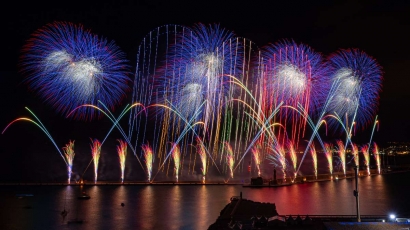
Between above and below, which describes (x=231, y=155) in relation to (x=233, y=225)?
above

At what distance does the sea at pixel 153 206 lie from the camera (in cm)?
2638

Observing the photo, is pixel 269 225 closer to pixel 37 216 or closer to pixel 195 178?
pixel 37 216

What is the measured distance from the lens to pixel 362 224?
15.5 m

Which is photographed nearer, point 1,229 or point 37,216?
point 1,229

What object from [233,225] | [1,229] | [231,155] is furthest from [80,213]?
[231,155]

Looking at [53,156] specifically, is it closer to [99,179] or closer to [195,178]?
[99,179]

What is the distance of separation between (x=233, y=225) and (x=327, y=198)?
895 inches

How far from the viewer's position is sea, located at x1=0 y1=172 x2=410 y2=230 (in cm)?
2638

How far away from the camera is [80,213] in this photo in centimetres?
3014

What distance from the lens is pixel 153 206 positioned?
108 ft

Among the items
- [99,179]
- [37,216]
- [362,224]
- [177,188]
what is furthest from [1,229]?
[99,179]

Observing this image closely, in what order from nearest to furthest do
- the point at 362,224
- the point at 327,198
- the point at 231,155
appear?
the point at 362,224 < the point at 327,198 < the point at 231,155

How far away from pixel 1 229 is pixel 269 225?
1731 cm

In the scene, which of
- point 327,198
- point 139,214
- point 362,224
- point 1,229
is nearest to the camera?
point 362,224
